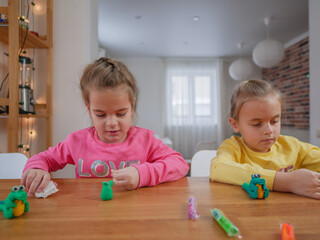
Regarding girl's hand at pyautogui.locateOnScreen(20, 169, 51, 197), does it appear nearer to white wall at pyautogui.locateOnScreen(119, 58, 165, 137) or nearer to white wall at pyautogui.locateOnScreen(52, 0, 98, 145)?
white wall at pyautogui.locateOnScreen(52, 0, 98, 145)

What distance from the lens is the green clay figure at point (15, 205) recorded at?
1.40 ft

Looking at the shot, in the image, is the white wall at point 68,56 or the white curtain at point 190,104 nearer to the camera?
the white wall at point 68,56

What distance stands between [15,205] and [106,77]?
49 centimetres

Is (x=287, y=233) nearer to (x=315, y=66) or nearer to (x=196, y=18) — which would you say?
(x=315, y=66)

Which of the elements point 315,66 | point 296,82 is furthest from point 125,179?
point 296,82

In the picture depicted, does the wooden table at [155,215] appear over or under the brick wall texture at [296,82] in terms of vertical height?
under

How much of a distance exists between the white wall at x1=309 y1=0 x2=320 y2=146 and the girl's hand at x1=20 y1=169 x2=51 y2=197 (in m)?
2.40

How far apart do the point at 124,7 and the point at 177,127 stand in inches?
140

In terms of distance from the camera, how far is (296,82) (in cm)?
476

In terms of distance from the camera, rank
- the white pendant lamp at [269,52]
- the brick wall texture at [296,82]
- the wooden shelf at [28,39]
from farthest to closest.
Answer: the brick wall texture at [296,82], the white pendant lamp at [269,52], the wooden shelf at [28,39]

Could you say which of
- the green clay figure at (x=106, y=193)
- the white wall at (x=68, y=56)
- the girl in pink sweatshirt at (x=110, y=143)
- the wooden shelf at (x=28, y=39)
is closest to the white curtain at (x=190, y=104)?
the white wall at (x=68, y=56)

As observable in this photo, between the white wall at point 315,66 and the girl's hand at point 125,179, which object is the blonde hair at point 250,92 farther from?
the white wall at point 315,66

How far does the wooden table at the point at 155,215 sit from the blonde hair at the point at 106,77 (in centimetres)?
36

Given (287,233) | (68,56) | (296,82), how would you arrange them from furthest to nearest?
(296,82)
(68,56)
(287,233)
